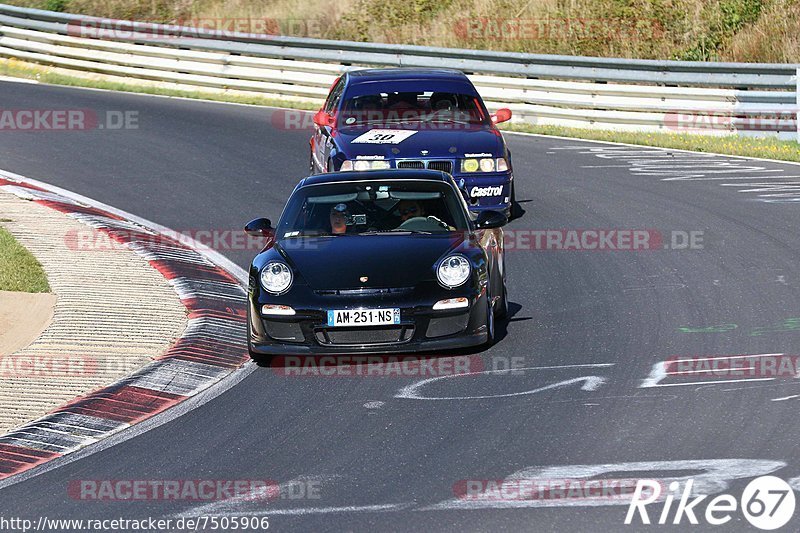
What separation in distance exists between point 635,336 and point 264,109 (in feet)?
50.3

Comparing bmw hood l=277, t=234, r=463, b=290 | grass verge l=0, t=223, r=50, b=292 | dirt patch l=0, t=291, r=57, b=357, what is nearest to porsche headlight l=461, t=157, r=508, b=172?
bmw hood l=277, t=234, r=463, b=290

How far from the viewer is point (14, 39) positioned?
29.8m

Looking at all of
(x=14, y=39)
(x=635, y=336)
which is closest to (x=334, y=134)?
(x=635, y=336)

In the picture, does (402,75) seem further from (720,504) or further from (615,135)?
(720,504)

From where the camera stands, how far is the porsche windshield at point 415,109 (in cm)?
1527

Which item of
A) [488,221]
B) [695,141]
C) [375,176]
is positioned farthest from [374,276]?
[695,141]

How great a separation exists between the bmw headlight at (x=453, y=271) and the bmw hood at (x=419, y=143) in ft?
15.2

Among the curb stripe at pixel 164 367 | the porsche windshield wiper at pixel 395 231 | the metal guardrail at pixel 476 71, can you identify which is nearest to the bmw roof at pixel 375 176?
the porsche windshield wiper at pixel 395 231

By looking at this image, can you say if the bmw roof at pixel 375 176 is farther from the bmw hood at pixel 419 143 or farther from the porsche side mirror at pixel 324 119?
the porsche side mirror at pixel 324 119

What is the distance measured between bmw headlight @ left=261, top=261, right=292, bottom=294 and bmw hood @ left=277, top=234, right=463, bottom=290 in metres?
0.09

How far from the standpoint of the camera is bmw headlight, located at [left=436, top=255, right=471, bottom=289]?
9.59 metres

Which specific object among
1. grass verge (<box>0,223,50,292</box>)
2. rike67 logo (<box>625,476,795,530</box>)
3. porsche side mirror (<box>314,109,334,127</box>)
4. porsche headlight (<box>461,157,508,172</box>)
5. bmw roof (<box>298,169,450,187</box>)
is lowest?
rike67 logo (<box>625,476,795,530</box>)

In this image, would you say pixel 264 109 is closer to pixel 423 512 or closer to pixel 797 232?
pixel 797 232

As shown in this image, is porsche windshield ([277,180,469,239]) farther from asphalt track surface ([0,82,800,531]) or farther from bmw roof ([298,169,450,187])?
asphalt track surface ([0,82,800,531])
